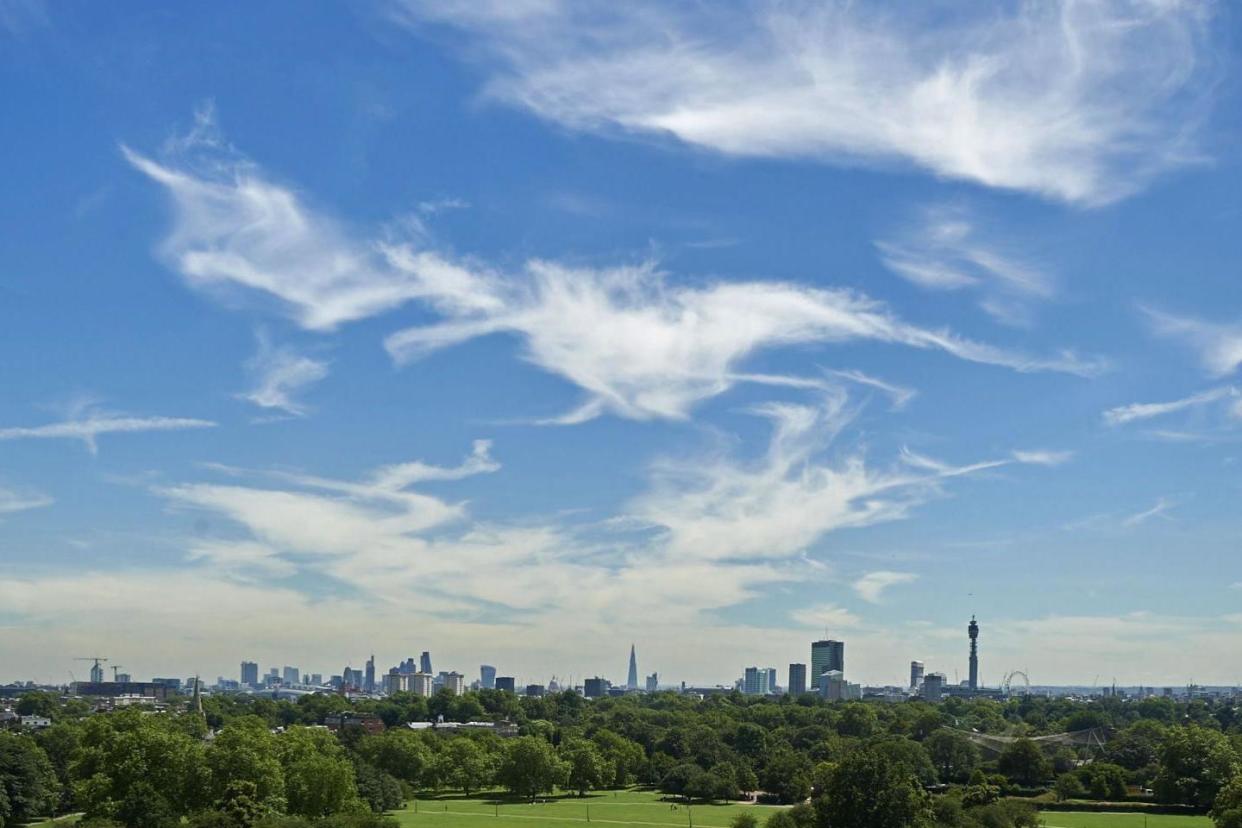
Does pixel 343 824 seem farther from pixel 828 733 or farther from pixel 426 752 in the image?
pixel 828 733

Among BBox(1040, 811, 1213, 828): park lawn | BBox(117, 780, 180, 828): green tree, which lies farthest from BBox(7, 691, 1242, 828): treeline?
BBox(1040, 811, 1213, 828): park lawn

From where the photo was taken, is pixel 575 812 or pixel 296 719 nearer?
pixel 575 812

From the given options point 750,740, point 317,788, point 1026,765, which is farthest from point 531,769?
point 1026,765

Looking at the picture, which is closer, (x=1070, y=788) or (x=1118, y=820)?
(x=1118, y=820)

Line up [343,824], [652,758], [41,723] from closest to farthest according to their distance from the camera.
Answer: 1. [343,824]
2. [652,758]
3. [41,723]

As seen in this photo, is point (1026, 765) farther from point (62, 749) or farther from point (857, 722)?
point (62, 749)

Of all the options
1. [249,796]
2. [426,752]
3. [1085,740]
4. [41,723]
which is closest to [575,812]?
[426,752]
